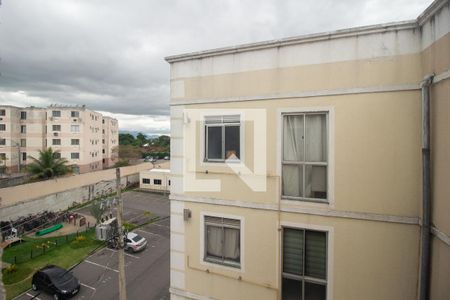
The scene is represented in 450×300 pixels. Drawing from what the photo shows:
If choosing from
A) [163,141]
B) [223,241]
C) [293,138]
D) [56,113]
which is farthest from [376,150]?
[163,141]

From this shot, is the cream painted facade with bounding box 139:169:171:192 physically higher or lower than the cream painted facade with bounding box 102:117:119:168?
lower

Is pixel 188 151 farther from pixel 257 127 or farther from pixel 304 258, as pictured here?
pixel 304 258

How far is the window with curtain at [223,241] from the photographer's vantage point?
5.65 metres

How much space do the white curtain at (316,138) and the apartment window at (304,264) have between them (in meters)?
1.51

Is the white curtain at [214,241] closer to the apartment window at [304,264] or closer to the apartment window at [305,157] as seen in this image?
the apartment window at [304,264]

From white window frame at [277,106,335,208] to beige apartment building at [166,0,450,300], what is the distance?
0.07 feet

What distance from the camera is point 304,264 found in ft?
16.8

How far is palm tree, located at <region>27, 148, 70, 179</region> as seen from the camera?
33.2 meters

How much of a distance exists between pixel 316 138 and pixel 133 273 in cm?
1662

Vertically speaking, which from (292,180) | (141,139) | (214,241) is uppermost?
(141,139)

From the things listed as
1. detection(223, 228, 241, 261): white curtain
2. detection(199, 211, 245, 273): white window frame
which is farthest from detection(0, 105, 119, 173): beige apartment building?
detection(223, 228, 241, 261): white curtain

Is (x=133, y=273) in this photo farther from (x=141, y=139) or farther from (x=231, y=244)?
(x=141, y=139)

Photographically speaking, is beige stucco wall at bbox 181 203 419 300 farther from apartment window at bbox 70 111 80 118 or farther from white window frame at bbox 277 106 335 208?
apartment window at bbox 70 111 80 118

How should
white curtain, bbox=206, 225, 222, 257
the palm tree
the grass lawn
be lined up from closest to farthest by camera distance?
white curtain, bbox=206, 225, 222, 257 < the grass lawn < the palm tree
